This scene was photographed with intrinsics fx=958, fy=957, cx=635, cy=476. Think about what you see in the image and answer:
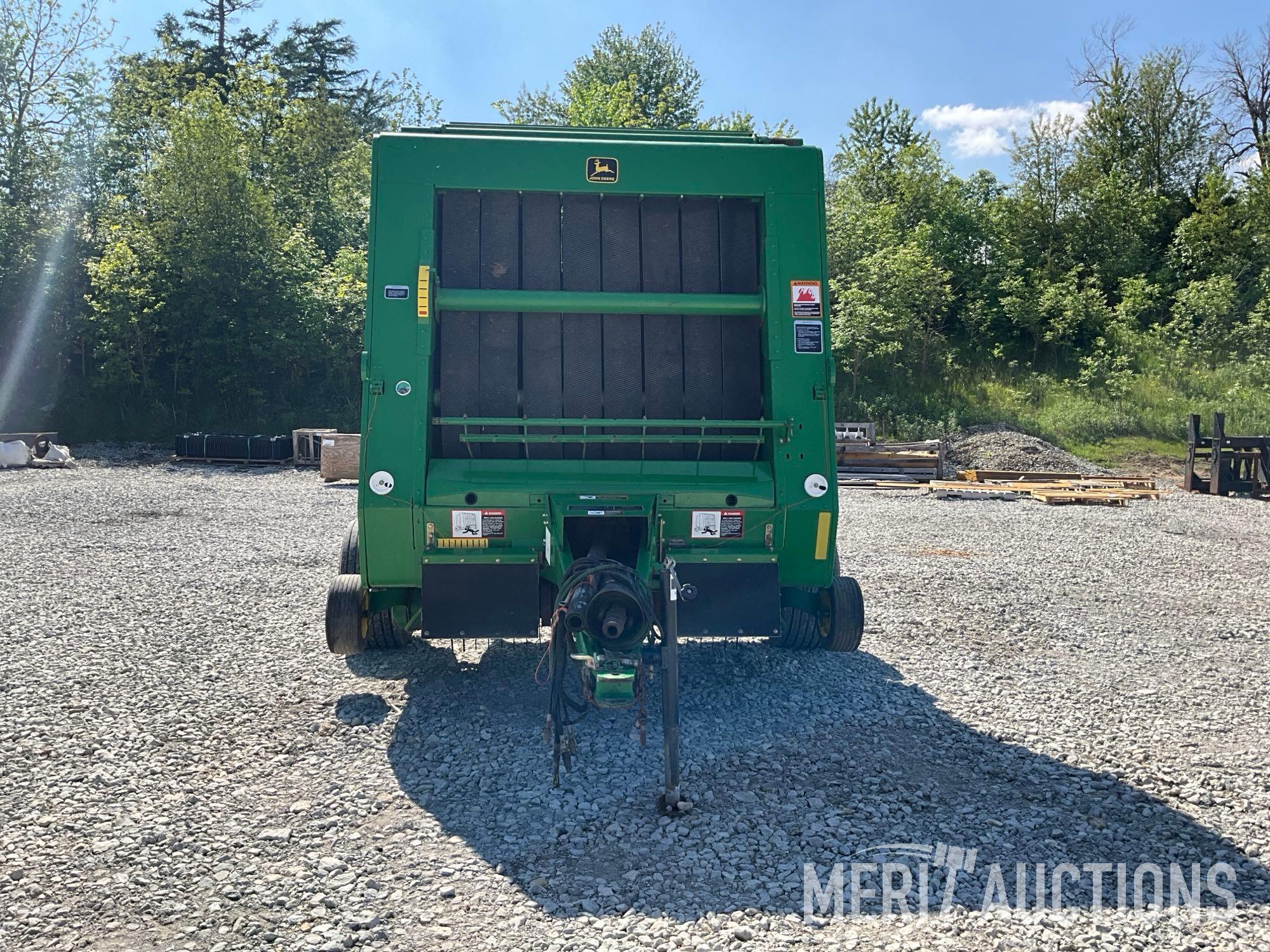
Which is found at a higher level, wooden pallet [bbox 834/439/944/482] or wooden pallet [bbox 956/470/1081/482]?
wooden pallet [bbox 834/439/944/482]

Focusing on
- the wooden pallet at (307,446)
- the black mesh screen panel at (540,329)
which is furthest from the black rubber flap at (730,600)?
the wooden pallet at (307,446)

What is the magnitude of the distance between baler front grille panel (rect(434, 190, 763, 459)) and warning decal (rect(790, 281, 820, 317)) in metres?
0.27

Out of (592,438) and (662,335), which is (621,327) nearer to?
(662,335)

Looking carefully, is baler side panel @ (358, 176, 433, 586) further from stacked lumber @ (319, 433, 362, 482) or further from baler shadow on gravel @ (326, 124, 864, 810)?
stacked lumber @ (319, 433, 362, 482)

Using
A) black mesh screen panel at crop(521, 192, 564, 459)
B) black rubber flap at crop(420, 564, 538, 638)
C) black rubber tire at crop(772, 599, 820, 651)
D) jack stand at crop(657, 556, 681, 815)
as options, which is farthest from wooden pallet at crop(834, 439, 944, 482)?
jack stand at crop(657, 556, 681, 815)

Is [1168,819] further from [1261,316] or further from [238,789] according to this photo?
[1261,316]

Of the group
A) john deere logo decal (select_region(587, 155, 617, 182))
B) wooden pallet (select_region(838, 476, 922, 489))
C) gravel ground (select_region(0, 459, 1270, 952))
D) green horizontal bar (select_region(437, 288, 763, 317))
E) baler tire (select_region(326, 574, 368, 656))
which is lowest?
gravel ground (select_region(0, 459, 1270, 952))

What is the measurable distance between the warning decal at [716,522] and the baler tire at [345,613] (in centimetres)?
202

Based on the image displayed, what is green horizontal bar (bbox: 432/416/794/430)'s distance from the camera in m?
5.06

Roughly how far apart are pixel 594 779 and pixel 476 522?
4.83 ft

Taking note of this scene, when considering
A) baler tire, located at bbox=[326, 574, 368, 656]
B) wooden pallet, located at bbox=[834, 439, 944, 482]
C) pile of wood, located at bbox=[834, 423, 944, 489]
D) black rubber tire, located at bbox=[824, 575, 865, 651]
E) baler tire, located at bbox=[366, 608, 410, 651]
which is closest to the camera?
baler tire, located at bbox=[326, 574, 368, 656]

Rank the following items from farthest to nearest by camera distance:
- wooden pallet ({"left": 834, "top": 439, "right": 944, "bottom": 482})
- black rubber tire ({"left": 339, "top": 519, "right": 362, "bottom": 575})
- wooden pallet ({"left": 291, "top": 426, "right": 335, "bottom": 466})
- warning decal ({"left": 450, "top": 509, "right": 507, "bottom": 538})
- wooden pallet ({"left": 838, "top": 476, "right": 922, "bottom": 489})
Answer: wooden pallet ({"left": 291, "top": 426, "right": 335, "bottom": 466}), wooden pallet ({"left": 834, "top": 439, "right": 944, "bottom": 482}), wooden pallet ({"left": 838, "top": 476, "right": 922, "bottom": 489}), black rubber tire ({"left": 339, "top": 519, "right": 362, "bottom": 575}), warning decal ({"left": 450, "top": 509, "right": 507, "bottom": 538})

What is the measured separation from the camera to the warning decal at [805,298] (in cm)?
516

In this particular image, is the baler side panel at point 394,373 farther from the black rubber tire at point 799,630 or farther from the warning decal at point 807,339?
the black rubber tire at point 799,630
